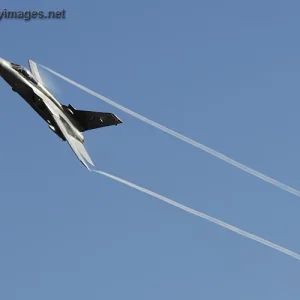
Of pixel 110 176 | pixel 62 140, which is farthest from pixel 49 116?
pixel 110 176

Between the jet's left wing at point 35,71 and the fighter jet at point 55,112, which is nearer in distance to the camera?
the fighter jet at point 55,112

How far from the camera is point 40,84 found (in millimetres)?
99688

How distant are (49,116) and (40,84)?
3640 millimetres

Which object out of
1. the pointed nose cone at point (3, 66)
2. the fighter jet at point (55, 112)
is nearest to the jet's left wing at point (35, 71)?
the fighter jet at point (55, 112)

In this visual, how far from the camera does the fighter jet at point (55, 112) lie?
3831 inches

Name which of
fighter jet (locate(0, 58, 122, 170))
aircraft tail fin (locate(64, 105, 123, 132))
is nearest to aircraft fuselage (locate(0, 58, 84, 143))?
fighter jet (locate(0, 58, 122, 170))

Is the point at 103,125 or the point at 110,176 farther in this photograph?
the point at 103,125

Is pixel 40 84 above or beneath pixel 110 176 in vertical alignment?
above

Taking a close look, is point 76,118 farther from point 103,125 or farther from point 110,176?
point 110,176

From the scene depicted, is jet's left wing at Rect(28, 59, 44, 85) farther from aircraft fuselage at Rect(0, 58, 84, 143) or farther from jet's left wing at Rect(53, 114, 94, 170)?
jet's left wing at Rect(53, 114, 94, 170)

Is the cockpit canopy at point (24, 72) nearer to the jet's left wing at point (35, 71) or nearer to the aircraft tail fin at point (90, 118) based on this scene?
the jet's left wing at point (35, 71)

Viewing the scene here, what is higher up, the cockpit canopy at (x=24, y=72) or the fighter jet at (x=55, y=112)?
the cockpit canopy at (x=24, y=72)

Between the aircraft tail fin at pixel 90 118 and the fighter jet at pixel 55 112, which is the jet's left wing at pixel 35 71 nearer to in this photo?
the fighter jet at pixel 55 112

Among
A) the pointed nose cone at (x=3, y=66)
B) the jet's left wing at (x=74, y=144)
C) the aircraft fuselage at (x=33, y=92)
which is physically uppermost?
the pointed nose cone at (x=3, y=66)
